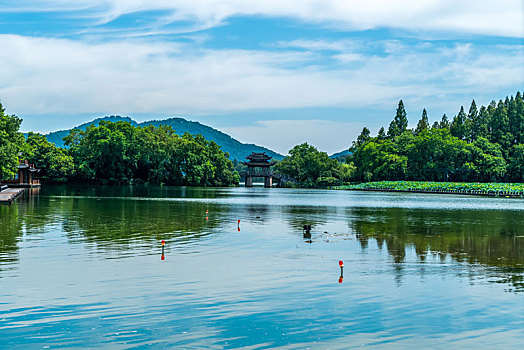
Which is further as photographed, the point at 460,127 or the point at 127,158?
the point at 460,127

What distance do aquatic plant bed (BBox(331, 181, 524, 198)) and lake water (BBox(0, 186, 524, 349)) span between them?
67.1 metres

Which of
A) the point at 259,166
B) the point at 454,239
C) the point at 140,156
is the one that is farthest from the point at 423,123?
the point at 454,239

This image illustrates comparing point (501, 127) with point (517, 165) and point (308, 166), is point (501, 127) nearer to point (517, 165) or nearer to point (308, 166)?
point (517, 165)

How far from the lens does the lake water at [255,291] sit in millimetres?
10203

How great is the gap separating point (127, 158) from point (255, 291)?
Answer: 324 feet

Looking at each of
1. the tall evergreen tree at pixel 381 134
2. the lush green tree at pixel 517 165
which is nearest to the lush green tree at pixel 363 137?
the tall evergreen tree at pixel 381 134

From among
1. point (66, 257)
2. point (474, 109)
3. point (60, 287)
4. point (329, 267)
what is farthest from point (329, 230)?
point (474, 109)

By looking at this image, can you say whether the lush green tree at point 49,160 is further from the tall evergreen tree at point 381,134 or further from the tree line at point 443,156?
the tall evergreen tree at point 381,134

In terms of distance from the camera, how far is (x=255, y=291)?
13.7 meters

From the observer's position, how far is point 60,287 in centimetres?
1352

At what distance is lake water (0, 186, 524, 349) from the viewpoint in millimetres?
10203

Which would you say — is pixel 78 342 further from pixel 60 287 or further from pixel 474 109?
pixel 474 109

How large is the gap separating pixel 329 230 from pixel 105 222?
41.4ft

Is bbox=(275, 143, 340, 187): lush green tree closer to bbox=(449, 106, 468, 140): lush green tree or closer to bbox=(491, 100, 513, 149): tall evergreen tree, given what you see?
bbox=(449, 106, 468, 140): lush green tree
